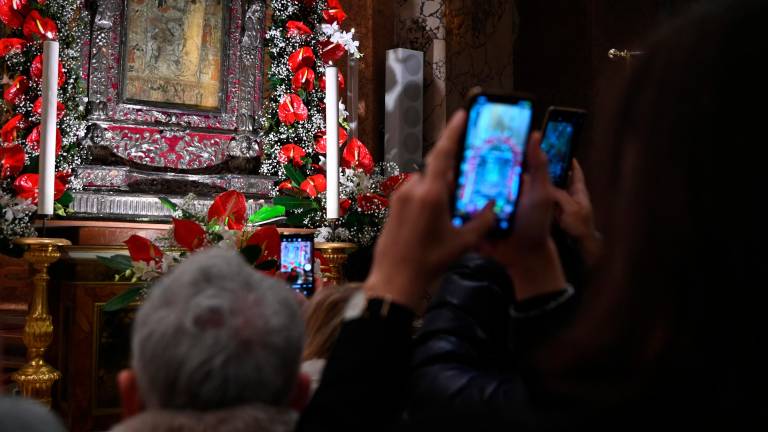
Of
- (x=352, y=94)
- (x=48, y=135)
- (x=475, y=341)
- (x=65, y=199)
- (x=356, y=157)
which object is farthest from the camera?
(x=352, y=94)

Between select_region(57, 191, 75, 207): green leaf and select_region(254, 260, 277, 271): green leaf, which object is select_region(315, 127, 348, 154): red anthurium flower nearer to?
select_region(57, 191, 75, 207): green leaf

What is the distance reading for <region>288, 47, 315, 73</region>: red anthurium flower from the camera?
4.51m

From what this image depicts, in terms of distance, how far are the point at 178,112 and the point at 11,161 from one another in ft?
3.08

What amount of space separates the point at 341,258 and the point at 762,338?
2569mm

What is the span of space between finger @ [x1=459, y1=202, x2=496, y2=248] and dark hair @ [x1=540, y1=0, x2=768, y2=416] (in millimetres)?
277

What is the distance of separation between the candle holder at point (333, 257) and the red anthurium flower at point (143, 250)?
84 centimetres

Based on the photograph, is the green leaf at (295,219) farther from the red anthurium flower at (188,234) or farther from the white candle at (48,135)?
the red anthurium flower at (188,234)

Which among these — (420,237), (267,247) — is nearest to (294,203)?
(267,247)

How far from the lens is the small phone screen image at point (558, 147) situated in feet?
4.40

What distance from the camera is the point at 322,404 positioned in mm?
805

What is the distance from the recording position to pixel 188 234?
88.0 inches

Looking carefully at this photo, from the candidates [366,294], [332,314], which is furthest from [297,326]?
[332,314]

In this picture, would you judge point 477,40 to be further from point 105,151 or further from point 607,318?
point 607,318

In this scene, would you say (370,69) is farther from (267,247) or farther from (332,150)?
(267,247)
